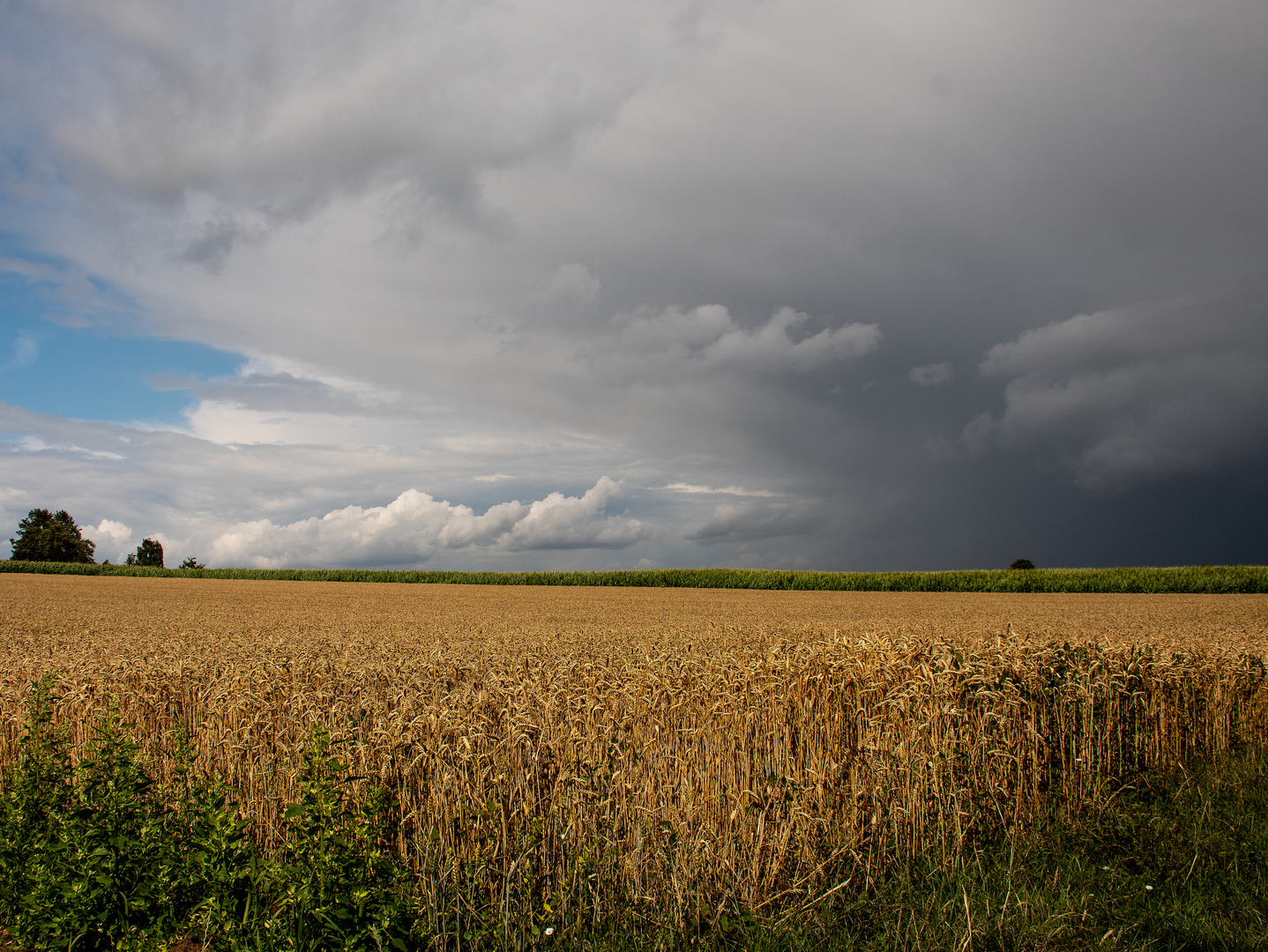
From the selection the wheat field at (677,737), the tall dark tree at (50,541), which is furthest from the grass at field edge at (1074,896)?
the tall dark tree at (50,541)

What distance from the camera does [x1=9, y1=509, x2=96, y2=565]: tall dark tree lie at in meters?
106

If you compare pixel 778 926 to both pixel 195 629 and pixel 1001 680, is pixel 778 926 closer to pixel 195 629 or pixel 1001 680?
pixel 1001 680

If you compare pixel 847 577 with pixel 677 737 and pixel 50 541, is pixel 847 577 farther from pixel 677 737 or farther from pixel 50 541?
pixel 50 541

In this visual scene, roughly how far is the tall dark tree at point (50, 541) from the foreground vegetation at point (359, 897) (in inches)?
5065

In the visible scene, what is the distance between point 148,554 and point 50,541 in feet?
64.6

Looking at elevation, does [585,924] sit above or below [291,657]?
below

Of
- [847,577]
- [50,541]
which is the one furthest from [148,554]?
[847,577]

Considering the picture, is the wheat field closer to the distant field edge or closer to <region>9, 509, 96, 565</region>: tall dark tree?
the distant field edge

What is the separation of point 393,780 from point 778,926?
3221 mm

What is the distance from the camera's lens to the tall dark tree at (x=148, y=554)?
4911 inches

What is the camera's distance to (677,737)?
23.8 ft

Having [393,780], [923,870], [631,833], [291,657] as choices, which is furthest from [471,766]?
[291,657]

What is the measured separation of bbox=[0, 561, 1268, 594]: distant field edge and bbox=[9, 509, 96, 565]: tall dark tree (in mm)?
21977

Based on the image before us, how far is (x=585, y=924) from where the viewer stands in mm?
5352
